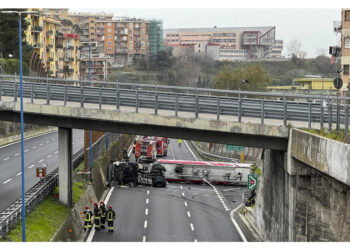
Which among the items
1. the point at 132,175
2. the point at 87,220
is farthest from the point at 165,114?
the point at 132,175

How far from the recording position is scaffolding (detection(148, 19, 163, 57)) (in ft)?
545

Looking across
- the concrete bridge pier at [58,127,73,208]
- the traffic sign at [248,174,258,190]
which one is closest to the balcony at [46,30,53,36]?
the concrete bridge pier at [58,127,73,208]

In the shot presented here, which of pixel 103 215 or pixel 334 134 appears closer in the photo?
pixel 334 134

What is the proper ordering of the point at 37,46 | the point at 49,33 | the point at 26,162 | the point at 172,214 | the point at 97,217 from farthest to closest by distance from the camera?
the point at 49,33 → the point at 37,46 → the point at 26,162 → the point at 172,214 → the point at 97,217

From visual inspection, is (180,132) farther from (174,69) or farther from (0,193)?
(174,69)

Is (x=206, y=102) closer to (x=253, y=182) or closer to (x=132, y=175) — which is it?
(x=253, y=182)

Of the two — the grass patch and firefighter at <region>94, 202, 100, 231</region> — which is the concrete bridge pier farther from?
firefighter at <region>94, 202, 100, 231</region>

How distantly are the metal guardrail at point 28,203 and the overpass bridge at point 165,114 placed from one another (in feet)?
4.27

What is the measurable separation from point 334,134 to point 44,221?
48.7 ft

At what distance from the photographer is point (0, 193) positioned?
115 ft

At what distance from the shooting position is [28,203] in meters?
29.7

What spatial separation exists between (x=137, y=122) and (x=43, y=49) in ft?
267

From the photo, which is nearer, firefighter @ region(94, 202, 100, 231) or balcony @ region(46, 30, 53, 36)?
firefighter @ region(94, 202, 100, 231)

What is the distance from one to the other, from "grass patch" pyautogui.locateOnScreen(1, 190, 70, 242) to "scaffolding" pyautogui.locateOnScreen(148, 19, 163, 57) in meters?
133
